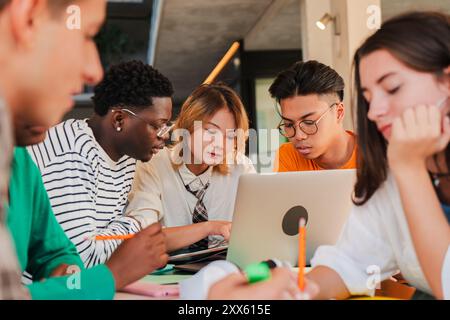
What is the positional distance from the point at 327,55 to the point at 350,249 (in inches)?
127

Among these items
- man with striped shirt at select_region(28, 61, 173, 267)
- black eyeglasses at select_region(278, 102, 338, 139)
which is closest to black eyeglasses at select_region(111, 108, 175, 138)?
man with striped shirt at select_region(28, 61, 173, 267)

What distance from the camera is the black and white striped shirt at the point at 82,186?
137 centimetres

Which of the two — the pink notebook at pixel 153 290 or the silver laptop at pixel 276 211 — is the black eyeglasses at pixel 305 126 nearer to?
the silver laptop at pixel 276 211

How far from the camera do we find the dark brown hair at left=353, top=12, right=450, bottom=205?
893 millimetres

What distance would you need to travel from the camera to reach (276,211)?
1.17 m

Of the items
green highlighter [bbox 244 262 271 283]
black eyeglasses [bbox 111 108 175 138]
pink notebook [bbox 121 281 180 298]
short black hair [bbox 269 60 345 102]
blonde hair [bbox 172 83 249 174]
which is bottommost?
pink notebook [bbox 121 281 180 298]

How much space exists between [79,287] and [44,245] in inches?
11.9

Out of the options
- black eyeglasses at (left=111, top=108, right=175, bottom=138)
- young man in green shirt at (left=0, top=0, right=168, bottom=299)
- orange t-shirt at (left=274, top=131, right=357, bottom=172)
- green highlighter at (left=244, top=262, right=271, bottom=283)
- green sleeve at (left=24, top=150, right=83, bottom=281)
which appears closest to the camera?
young man in green shirt at (left=0, top=0, right=168, bottom=299)

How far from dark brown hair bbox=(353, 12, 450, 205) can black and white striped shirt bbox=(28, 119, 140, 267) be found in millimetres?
712

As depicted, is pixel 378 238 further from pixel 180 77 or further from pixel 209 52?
pixel 180 77

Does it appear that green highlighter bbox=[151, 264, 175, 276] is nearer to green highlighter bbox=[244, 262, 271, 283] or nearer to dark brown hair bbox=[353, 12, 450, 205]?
dark brown hair bbox=[353, 12, 450, 205]

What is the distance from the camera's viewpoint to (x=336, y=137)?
2.18 metres

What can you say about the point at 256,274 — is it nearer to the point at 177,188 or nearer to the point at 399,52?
the point at 399,52
